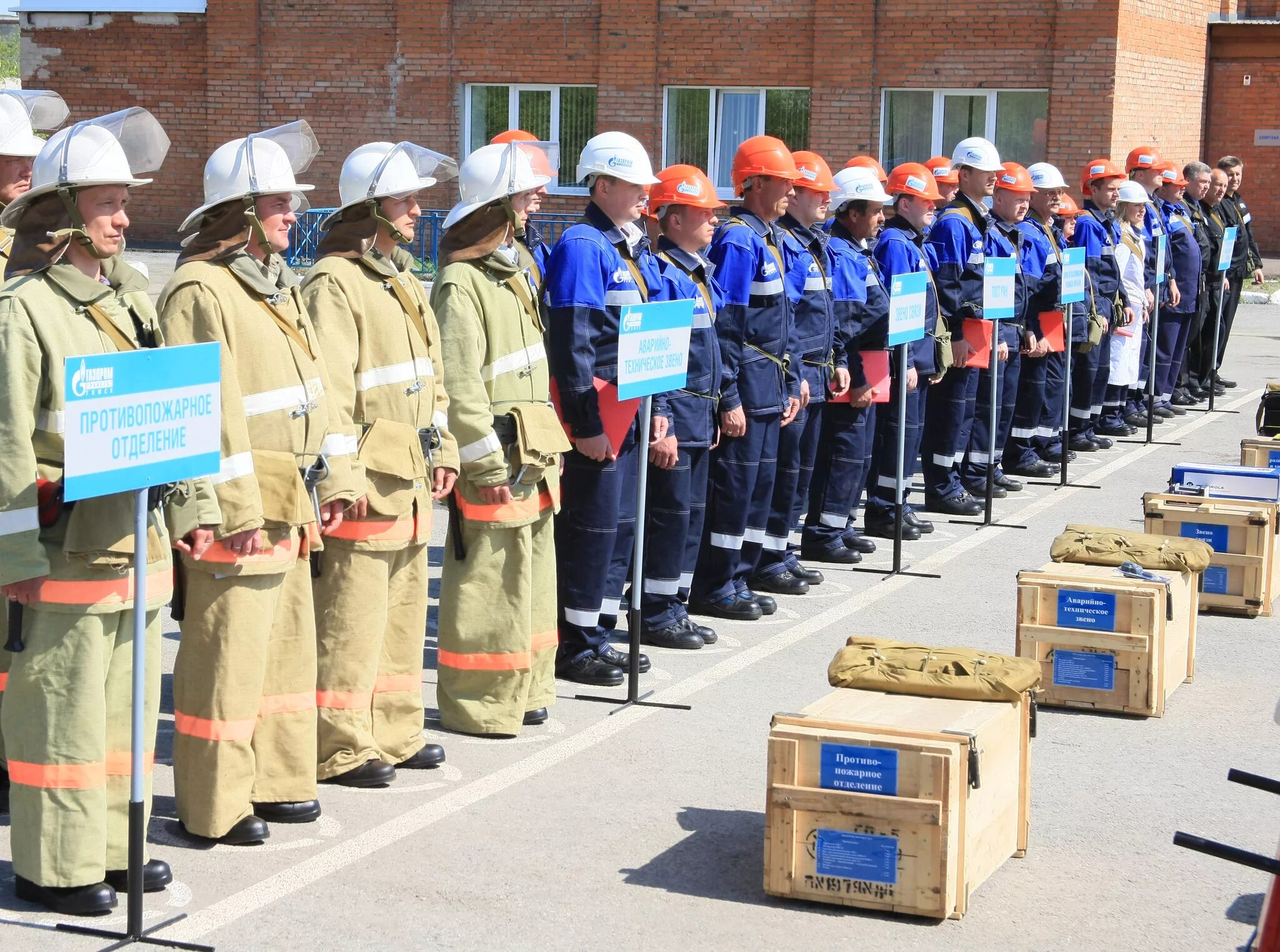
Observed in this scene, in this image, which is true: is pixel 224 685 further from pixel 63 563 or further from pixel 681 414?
pixel 681 414

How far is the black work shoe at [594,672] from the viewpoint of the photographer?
7988 millimetres

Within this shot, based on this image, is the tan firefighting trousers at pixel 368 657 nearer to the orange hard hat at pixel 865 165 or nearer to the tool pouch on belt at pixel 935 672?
the tool pouch on belt at pixel 935 672

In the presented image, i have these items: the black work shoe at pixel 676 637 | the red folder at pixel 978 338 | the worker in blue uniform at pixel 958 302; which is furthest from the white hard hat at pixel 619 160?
the red folder at pixel 978 338

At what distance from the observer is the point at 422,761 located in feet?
22.1

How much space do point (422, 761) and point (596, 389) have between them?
198 cm

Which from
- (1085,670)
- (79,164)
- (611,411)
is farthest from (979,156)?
(79,164)

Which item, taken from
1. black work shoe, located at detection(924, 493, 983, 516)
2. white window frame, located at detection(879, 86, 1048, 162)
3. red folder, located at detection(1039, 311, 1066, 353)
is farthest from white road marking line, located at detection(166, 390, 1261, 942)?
white window frame, located at detection(879, 86, 1048, 162)

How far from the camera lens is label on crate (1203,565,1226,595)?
988 centimetres

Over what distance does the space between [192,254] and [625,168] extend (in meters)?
2.54

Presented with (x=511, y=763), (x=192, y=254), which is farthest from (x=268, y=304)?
(x=511, y=763)

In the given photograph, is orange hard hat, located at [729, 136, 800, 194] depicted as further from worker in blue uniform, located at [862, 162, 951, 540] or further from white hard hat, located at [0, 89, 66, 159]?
white hard hat, located at [0, 89, 66, 159]

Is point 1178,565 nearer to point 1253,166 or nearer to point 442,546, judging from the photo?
point 442,546

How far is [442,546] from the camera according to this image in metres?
11.5

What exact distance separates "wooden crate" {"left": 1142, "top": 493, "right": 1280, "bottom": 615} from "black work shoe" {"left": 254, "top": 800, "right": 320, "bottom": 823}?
18.3 feet
